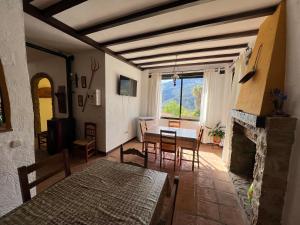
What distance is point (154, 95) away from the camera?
16.8ft

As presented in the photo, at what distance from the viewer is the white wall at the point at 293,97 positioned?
1344 mm

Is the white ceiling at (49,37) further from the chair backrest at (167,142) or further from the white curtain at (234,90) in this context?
the white curtain at (234,90)

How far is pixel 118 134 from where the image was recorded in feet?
13.3

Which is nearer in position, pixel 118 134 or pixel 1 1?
pixel 1 1

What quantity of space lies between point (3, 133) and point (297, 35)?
3.21m

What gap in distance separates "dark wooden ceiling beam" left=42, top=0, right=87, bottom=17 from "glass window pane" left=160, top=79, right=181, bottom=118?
12.1ft

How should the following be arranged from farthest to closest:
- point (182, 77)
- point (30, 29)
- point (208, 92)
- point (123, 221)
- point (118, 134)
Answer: point (182, 77) < point (208, 92) < point (118, 134) < point (30, 29) < point (123, 221)

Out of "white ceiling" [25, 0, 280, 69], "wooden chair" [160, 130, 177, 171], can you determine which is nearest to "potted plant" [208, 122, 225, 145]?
"wooden chair" [160, 130, 177, 171]

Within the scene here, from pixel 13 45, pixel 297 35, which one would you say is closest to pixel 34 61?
pixel 13 45

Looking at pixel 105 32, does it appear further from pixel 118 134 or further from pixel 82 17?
pixel 118 134

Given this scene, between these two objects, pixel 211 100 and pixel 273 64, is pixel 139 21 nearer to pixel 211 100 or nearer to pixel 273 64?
pixel 273 64

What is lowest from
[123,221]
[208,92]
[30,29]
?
[123,221]

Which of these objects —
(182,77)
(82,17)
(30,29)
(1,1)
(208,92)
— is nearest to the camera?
(1,1)

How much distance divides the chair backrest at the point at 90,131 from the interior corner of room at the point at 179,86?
3 centimetres
